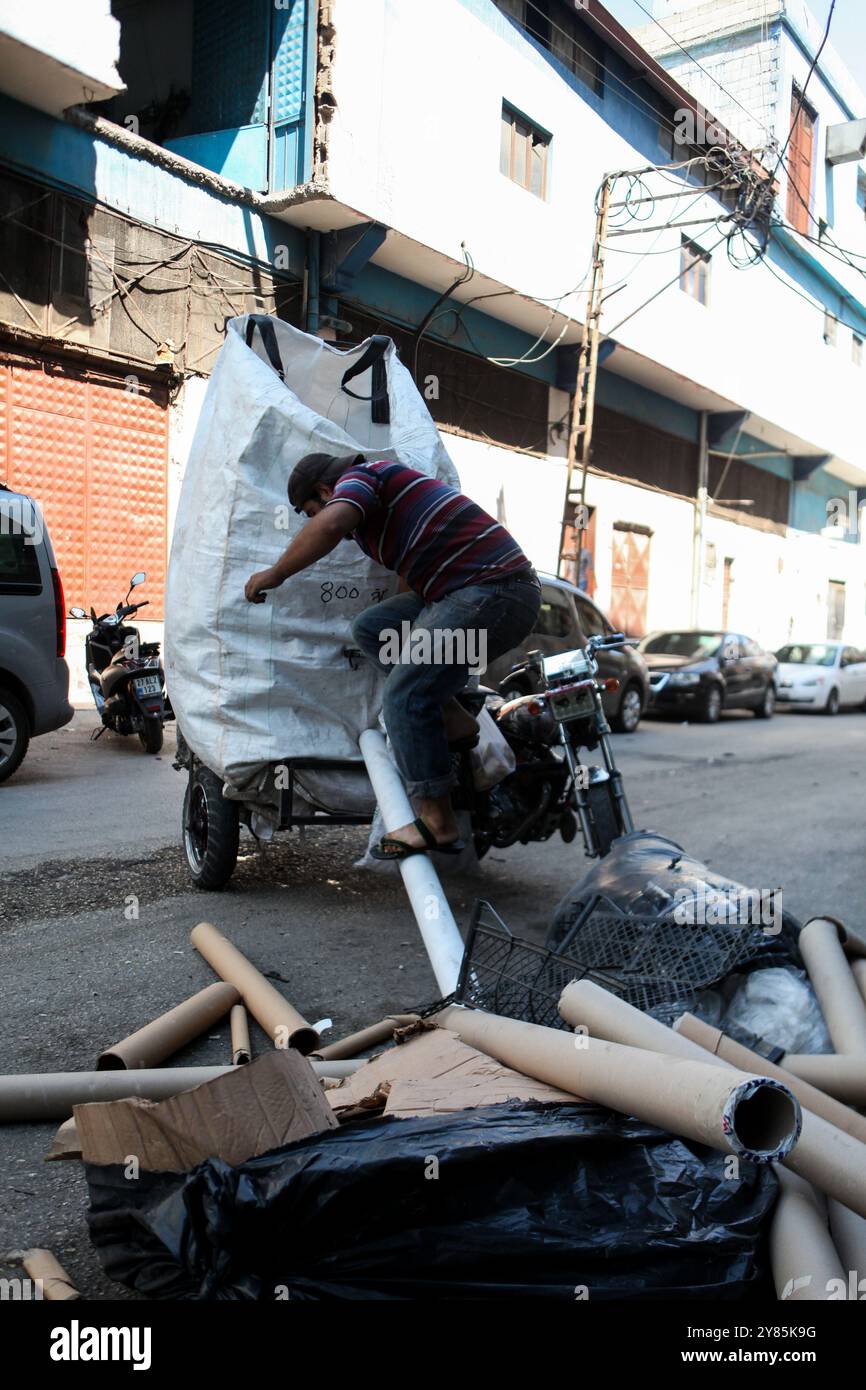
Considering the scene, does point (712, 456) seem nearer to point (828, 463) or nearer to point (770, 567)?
point (770, 567)

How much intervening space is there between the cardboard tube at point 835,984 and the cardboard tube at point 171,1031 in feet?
5.82

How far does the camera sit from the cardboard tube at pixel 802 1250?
193 cm

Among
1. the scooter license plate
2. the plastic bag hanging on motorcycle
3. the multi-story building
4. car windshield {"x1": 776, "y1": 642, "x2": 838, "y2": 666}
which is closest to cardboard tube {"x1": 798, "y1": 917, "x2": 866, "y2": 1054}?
the plastic bag hanging on motorcycle

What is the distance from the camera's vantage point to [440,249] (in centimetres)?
1648

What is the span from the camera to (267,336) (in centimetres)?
508

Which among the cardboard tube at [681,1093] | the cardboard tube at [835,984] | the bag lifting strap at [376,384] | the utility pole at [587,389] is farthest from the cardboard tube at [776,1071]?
the utility pole at [587,389]

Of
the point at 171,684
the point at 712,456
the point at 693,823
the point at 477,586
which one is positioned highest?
the point at 712,456

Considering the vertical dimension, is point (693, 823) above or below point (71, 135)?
below

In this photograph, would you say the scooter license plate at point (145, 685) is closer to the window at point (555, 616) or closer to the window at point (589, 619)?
the window at point (555, 616)

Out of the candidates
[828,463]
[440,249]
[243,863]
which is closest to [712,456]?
[828,463]

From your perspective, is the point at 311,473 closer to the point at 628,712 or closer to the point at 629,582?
the point at 628,712

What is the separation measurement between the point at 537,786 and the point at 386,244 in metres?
12.8

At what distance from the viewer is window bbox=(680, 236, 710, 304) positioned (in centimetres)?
2341
